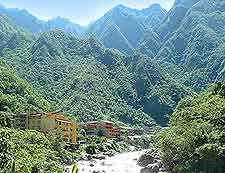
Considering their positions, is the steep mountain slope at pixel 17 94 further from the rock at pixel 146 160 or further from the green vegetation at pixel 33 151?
the rock at pixel 146 160

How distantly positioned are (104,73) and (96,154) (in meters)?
107

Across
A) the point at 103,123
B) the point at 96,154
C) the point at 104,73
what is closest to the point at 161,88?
the point at 104,73

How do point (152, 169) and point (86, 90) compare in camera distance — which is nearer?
point (152, 169)

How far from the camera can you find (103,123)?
412 feet

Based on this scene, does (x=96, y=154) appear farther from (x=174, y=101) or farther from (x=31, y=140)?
(x=174, y=101)

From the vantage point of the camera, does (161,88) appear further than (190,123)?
Yes

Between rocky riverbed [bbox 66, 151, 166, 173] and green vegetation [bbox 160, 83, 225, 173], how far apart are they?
7.07 m

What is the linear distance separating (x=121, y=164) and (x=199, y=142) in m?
31.0

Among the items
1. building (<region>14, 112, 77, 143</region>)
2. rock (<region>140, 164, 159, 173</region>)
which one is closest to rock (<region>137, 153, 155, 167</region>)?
rock (<region>140, 164, 159, 173</region>)

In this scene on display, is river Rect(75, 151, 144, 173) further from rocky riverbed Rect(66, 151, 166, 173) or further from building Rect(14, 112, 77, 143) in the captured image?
building Rect(14, 112, 77, 143)

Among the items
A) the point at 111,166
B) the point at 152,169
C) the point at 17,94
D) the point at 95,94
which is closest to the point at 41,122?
the point at 111,166

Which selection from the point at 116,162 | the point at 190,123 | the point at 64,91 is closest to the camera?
the point at 190,123

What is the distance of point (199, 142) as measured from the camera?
49.3 metres

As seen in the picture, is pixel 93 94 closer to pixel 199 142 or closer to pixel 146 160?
pixel 146 160
